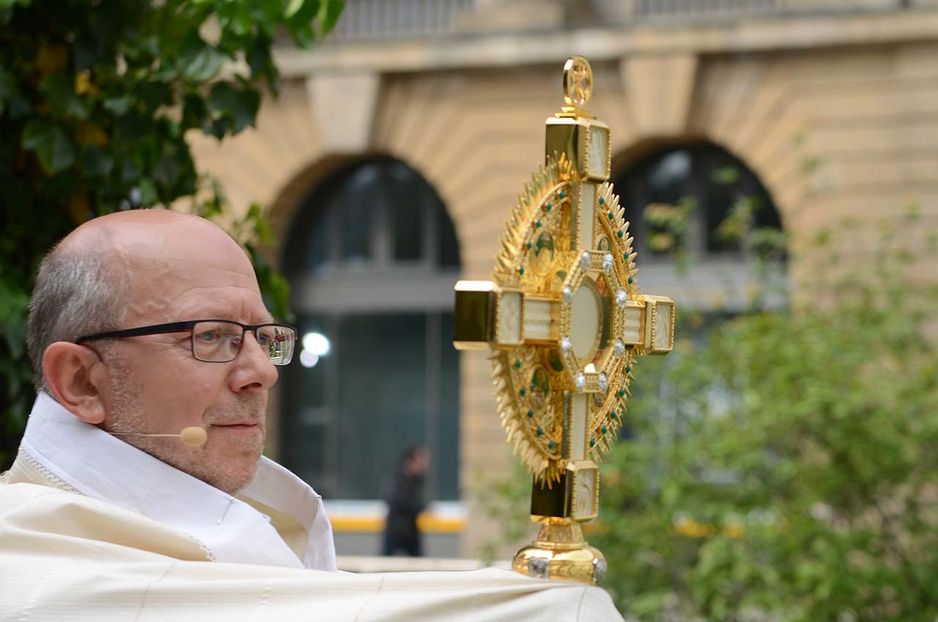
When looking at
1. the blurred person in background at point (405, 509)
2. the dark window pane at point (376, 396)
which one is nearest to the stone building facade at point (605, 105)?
the dark window pane at point (376, 396)

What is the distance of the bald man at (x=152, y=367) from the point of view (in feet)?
6.67

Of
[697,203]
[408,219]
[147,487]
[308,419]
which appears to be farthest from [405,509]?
[147,487]

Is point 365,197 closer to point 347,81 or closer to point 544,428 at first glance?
point 347,81

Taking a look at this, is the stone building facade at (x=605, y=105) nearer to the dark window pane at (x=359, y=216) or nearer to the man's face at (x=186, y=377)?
the dark window pane at (x=359, y=216)

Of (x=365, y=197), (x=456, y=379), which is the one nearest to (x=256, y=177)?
(x=365, y=197)

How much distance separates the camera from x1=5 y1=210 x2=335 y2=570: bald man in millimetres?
2033

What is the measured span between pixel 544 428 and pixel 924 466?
7053mm

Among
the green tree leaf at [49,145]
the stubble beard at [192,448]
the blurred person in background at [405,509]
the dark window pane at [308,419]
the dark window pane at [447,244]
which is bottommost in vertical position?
the blurred person in background at [405,509]

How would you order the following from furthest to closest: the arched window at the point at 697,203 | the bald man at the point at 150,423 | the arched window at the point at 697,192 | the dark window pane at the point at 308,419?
the dark window pane at the point at 308,419, the arched window at the point at 697,192, the arched window at the point at 697,203, the bald man at the point at 150,423

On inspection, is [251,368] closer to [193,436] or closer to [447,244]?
[193,436]

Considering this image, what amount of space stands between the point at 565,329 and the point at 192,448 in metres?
0.51

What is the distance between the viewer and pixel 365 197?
1920cm

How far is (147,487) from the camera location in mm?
2000

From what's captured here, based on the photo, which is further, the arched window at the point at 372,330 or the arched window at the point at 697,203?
the arched window at the point at 372,330
